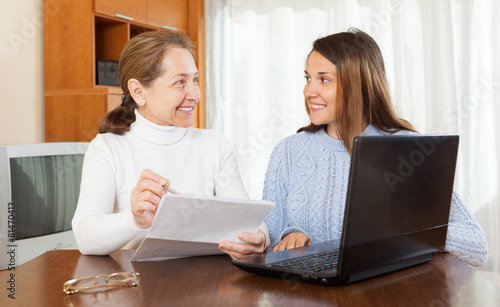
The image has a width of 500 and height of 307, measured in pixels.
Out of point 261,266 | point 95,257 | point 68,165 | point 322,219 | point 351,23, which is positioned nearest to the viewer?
point 261,266

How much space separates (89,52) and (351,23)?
6.18 ft

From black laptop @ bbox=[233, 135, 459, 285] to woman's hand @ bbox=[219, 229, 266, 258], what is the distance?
0.10 metres

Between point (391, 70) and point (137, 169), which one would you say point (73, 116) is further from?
point (391, 70)

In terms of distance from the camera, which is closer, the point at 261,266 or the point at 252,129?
the point at 261,266

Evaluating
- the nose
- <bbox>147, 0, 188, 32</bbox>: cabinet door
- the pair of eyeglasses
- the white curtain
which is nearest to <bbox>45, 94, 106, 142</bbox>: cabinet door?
<bbox>147, 0, 188, 32</bbox>: cabinet door

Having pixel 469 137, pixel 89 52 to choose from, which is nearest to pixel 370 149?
pixel 89 52

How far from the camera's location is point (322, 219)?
166cm

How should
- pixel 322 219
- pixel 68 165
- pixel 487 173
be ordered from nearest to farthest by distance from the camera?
pixel 322 219
pixel 68 165
pixel 487 173

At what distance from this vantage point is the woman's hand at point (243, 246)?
1205 millimetres

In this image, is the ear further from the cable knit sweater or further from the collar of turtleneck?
the cable knit sweater

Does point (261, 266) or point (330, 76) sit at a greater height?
point (330, 76)

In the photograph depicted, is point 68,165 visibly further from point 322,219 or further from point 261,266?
point 261,266

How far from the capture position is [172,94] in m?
1.63

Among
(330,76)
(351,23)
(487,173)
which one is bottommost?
(487,173)
